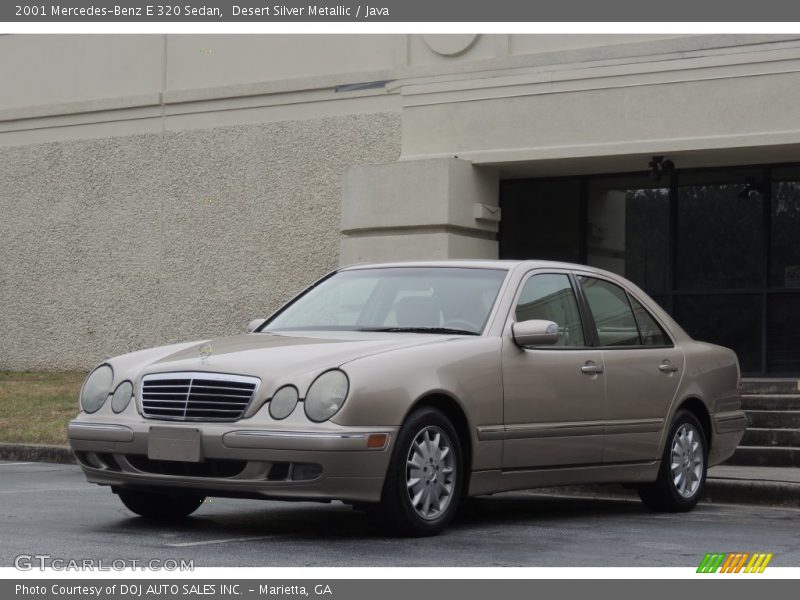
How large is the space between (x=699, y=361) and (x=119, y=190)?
12.8 metres

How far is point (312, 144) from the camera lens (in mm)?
19000

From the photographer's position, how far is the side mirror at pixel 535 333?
7.98 meters

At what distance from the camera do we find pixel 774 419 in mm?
13023

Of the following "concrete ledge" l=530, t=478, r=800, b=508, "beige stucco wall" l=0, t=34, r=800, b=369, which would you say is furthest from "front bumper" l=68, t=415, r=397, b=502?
"beige stucco wall" l=0, t=34, r=800, b=369

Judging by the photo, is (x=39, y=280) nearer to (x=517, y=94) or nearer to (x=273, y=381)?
(x=517, y=94)

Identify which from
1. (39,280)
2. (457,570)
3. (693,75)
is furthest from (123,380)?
(39,280)

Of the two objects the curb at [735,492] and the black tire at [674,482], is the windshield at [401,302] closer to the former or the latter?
the black tire at [674,482]

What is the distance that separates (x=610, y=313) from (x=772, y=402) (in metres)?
5.08

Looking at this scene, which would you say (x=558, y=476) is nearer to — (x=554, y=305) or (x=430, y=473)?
(x=554, y=305)

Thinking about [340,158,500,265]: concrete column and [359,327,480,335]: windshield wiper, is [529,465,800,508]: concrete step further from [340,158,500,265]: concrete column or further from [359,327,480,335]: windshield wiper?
[340,158,500,265]: concrete column

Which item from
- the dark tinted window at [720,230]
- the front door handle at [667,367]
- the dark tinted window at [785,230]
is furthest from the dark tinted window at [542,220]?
the front door handle at [667,367]

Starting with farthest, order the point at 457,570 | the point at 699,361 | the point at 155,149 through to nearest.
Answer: the point at 155,149 < the point at 699,361 < the point at 457,570

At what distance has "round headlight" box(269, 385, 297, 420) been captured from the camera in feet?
23.2

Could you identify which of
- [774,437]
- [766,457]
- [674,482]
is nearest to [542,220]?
[774,437]
